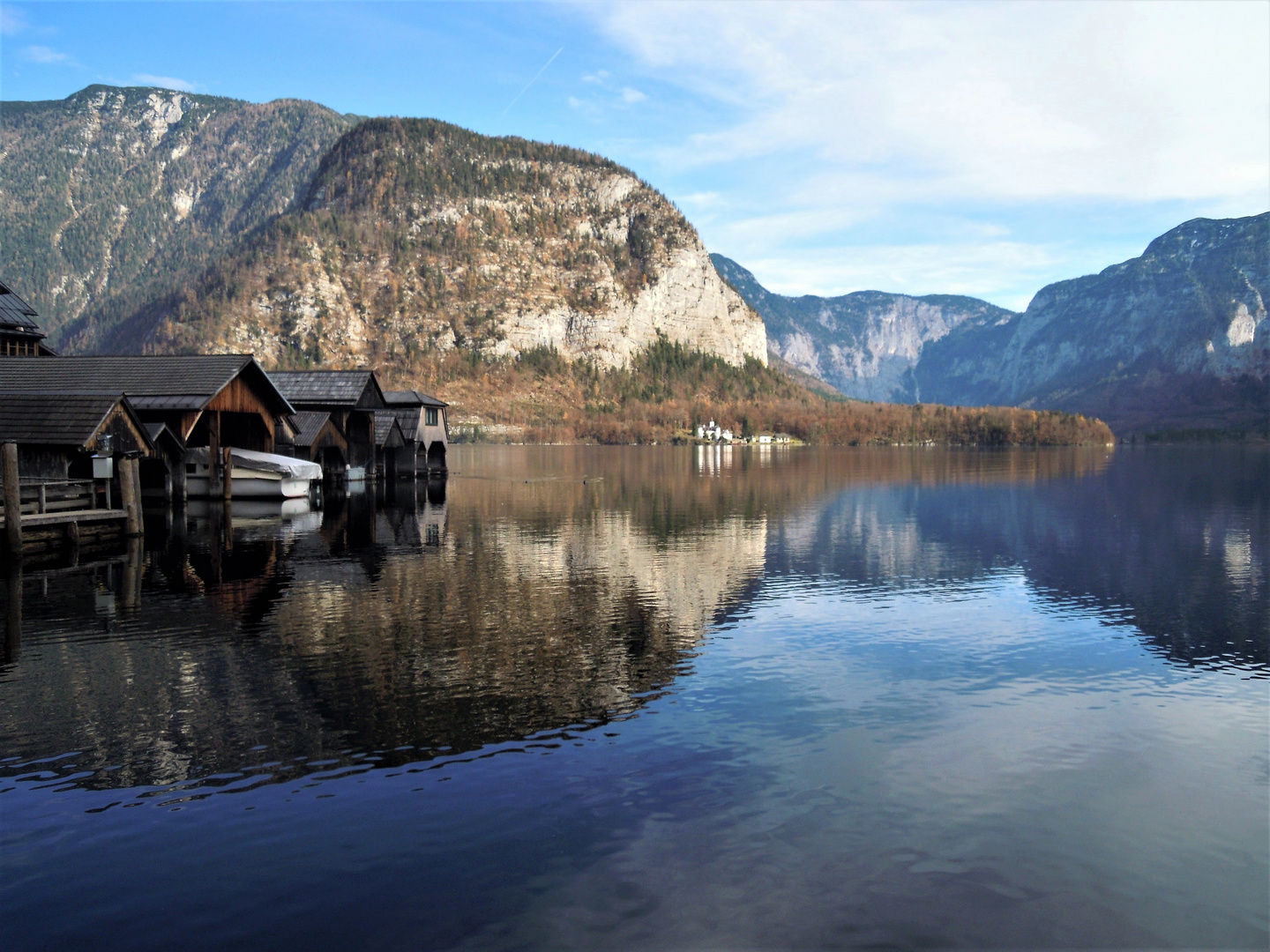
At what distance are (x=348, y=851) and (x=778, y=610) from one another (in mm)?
16634

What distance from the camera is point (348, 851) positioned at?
10.8 m

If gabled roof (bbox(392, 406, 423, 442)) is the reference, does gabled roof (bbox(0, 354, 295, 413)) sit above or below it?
above

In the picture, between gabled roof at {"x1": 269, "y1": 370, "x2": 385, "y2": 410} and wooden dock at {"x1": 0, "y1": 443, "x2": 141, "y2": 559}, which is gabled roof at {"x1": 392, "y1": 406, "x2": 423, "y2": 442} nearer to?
gabled roof at {"x1": 269, "y1": 370, "x2": 385, "y2": 410}

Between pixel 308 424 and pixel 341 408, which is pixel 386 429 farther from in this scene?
pixel 308 424

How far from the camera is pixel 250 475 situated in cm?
5456

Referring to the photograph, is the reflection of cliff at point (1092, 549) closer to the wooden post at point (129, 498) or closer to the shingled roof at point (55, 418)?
the wooden post at point (129, 498)

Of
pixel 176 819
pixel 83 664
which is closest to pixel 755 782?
pixel 176 819

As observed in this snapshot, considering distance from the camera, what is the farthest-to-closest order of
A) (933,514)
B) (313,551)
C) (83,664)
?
(933,514) < (313,551) < (83,664)

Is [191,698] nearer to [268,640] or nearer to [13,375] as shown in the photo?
[268,640]

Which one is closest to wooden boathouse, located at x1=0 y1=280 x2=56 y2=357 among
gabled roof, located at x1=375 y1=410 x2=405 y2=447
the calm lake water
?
gabled roof, located at x1=375 y1=410 x2=405 y2=447

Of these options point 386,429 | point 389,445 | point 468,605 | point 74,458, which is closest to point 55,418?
point 74,458

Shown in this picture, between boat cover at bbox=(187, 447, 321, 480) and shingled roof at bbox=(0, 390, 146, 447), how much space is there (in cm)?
1502

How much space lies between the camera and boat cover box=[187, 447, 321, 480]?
5331cm

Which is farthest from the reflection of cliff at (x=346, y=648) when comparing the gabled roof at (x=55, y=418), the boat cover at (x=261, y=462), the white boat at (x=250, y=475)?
the white boat at (x=250, y=475)
